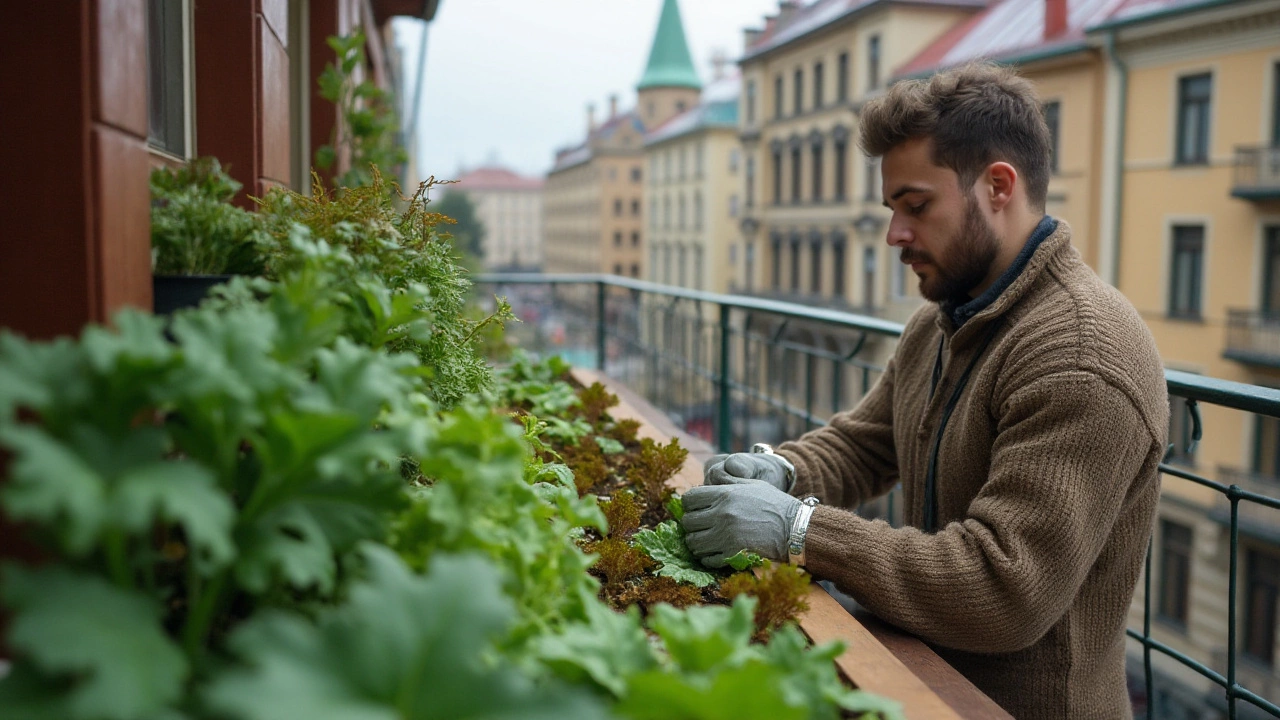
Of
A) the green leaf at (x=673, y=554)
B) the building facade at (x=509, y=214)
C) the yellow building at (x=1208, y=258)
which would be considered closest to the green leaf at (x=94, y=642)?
the green leaf at (x=673, y=554)

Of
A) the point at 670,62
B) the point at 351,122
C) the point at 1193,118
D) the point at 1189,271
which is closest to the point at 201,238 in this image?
the point at 351,122

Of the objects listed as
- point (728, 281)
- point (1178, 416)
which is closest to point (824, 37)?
point (728, 281)

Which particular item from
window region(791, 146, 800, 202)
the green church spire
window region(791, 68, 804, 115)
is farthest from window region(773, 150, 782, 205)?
the green church spire

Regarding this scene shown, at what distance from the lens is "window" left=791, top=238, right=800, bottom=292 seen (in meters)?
33.5

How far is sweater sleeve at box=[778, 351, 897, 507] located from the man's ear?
0.57m

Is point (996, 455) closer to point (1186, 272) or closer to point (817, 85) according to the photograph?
point (1186, 272)

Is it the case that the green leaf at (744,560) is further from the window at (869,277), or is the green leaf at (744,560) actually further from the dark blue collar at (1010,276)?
the window at (869,277)

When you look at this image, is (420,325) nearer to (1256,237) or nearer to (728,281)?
(1256,237)

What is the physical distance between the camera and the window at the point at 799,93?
3275cm

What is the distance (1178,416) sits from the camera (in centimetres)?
1752

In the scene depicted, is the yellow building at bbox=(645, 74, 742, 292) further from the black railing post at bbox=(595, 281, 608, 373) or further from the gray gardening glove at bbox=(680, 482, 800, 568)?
the gray gardening glove at bbox=(680, 482, 800, 568)

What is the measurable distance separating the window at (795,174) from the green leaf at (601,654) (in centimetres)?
3318

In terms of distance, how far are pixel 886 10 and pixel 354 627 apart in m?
28.4

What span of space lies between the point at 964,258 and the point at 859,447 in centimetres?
62
